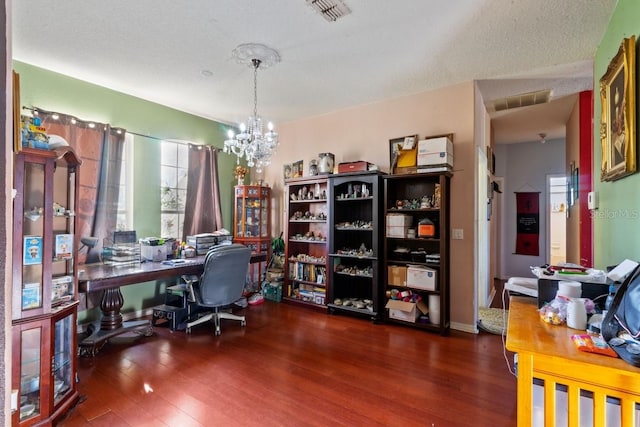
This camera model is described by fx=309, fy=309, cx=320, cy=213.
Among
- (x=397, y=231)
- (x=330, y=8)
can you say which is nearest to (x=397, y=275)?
(x=397, y=231)

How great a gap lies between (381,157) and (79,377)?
3.83m

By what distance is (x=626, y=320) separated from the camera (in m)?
1.14

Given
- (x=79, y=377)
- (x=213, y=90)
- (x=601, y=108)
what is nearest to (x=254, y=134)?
(x=213, y=90)

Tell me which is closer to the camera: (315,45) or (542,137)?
(315,45)

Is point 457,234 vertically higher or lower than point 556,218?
lower

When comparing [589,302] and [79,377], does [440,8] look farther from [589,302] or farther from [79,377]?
[79,377]

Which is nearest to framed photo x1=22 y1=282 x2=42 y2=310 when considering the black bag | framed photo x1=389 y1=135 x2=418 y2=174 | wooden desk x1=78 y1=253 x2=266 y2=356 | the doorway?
wooden desk x1=78 y1=253 x2=266 y2=356

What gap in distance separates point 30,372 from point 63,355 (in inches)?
12.0

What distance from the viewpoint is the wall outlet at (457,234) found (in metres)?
3.54

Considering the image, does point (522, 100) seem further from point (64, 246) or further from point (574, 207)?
point (64, 246)

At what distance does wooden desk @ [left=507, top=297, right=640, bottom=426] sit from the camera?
109 centimetres

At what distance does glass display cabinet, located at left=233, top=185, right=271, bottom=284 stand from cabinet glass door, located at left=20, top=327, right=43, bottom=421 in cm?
296

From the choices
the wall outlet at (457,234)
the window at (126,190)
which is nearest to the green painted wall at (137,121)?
the window at (126,190)

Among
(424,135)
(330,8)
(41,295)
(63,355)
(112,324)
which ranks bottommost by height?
(112,324)
